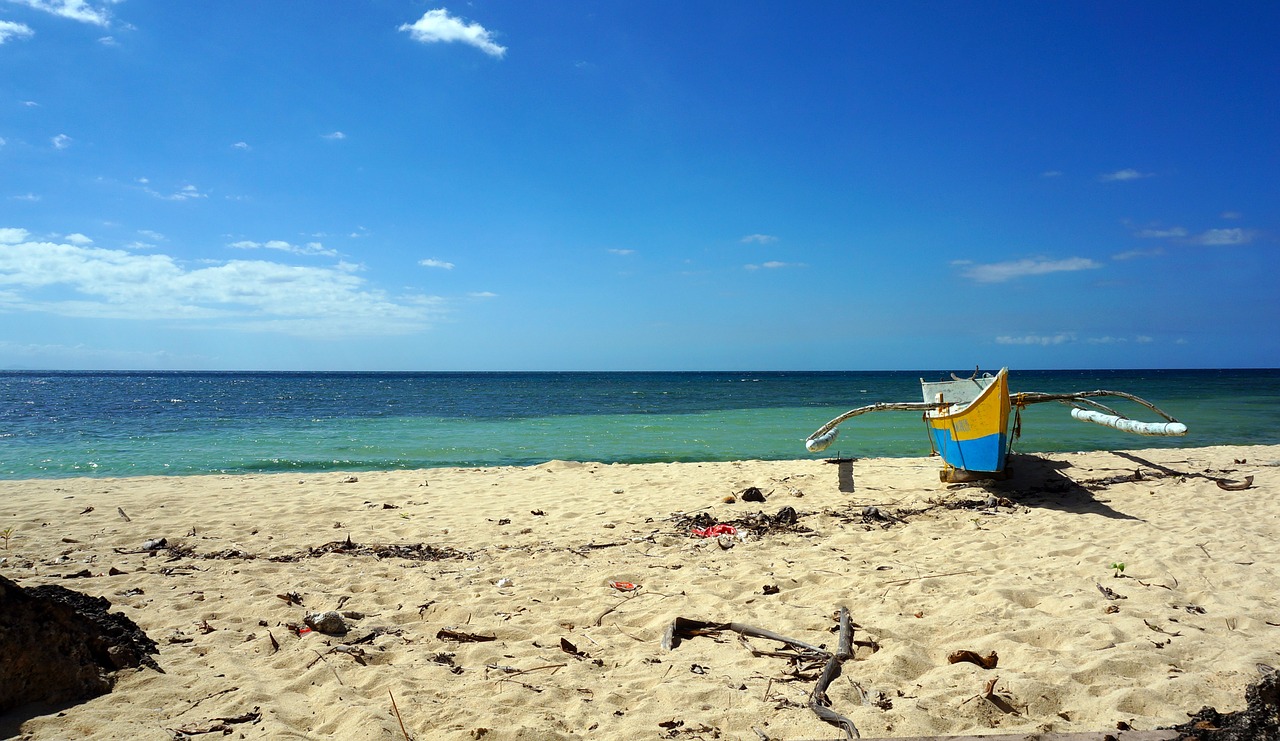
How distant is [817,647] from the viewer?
375 centimetres

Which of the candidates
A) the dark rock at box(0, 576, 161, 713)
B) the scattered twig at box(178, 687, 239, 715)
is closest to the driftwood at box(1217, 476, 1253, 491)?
the scattered twig at box(178, 687, 239, 715)

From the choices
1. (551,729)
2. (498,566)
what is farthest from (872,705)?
(498,566)

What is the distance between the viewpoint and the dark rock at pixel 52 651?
9.27 feet

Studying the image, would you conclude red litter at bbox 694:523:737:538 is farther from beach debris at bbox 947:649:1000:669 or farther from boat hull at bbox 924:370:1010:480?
boat hull at bbox 924:370:1010:480

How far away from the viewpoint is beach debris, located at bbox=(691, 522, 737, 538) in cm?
657

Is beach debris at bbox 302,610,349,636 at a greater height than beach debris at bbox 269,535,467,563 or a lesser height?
greater

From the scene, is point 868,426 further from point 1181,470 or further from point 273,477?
point 273,477

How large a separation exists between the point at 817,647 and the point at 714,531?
294 cm

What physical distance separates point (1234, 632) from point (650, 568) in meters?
3.89

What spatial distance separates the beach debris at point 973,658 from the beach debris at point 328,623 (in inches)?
146

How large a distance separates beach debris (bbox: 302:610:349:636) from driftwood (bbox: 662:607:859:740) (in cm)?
208

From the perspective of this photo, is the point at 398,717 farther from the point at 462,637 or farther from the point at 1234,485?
the point at 1234,485

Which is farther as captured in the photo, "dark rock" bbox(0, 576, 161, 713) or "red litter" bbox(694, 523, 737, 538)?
"red litter" bbox(694, 523, 737, 538)

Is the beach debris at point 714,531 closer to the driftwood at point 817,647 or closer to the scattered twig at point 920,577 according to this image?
the scattered twig at point 920,577
